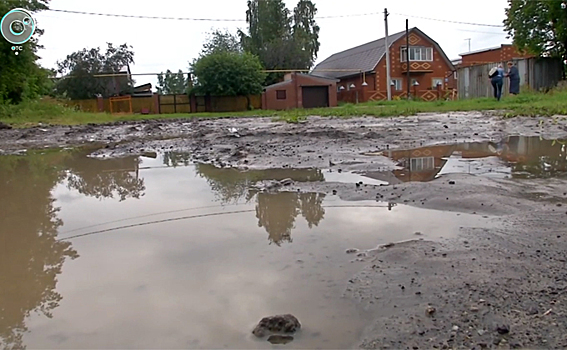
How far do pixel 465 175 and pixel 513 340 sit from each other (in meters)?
4.11

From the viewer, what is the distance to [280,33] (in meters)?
64.2

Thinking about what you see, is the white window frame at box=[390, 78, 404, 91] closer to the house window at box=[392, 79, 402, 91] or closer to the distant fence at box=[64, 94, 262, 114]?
the house window at box=[392, 79, 402, 91]

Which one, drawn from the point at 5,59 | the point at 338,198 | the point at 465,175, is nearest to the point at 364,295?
the point at 338,198

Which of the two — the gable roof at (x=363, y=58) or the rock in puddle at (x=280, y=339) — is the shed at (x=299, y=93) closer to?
the gable roof at (x=363, y=58)

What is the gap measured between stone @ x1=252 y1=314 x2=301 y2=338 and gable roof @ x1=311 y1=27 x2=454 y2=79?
49.7m

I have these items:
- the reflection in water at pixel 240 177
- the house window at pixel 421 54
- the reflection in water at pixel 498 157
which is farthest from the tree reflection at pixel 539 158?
the house window at pixel 421 54

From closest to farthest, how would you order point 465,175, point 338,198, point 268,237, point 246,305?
1. point 246,305
2. point 268,237
3. point 338,198
4. point 465,175

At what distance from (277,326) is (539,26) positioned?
116 feet

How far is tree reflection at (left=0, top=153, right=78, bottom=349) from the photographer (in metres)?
3.02

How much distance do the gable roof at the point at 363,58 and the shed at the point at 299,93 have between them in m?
5.02

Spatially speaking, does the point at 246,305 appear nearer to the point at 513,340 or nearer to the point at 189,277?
the point at 189,277

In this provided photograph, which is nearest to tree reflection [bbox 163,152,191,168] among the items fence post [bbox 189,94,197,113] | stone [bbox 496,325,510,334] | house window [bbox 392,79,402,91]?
stone [bbox 496,325,510,334]

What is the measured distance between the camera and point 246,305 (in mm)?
2969

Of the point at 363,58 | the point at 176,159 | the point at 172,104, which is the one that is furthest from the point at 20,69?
the point at 363,58
